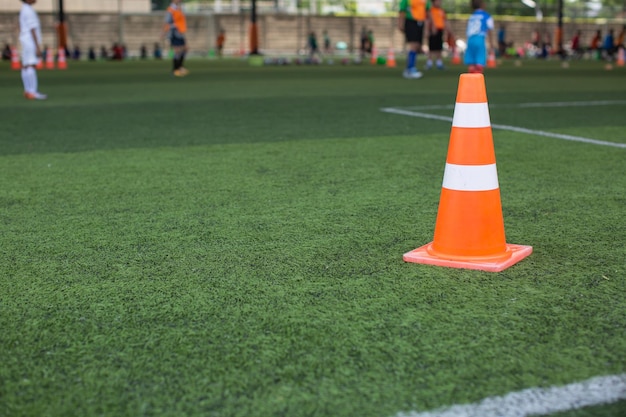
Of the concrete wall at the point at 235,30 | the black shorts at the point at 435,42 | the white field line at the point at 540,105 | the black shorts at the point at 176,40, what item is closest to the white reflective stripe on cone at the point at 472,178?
the white field line at the point at 540,105

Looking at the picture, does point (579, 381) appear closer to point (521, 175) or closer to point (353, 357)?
point (353, 357)

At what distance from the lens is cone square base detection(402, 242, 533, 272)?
2.97 metres

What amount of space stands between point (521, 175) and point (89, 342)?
347 cm

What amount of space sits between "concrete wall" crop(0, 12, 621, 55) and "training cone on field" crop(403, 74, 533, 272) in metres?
37.5

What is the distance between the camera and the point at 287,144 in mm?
6656

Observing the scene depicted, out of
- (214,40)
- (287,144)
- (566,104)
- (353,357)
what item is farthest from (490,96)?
(214,40)

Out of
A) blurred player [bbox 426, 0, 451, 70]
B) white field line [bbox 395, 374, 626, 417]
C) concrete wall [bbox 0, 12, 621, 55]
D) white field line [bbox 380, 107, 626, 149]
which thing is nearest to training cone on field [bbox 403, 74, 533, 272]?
white field line [bbox 395, 374, 626, 417]

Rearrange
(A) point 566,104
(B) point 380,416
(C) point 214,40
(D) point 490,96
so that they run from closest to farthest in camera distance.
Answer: (B) point 380,416
(A) point 566,104
(D) point 490,96
(C) point 214,40

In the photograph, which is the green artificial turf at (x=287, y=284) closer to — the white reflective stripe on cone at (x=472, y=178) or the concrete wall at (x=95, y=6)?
the white reflective stripe on cone at (x=472, y=178)

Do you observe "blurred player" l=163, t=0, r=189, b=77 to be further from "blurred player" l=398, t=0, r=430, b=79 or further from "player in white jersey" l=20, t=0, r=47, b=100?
"player in white jersey" l=20, t=0, r=47, b=100

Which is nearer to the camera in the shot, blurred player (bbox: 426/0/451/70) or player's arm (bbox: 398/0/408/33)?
player's arm (bbox: 398/0/408/33)

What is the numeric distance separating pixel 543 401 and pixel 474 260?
120cm

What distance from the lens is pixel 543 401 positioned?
1.86 m

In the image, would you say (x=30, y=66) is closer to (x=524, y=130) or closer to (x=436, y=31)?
(x=524, y=130)
